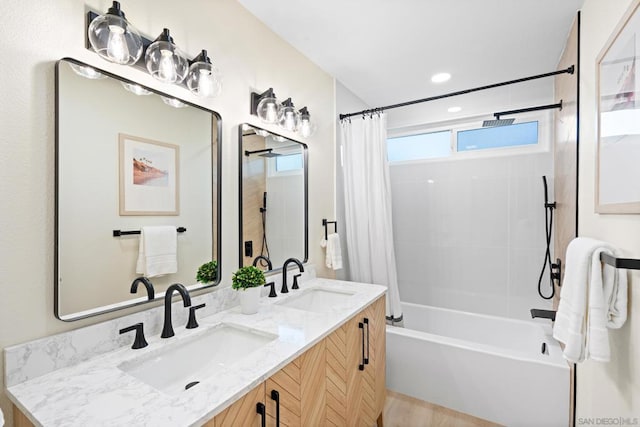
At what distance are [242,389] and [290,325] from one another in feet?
1.54

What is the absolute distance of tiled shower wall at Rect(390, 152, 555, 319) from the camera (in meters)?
2.73

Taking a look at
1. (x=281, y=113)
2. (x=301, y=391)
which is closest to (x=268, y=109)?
(x=281, y=113)

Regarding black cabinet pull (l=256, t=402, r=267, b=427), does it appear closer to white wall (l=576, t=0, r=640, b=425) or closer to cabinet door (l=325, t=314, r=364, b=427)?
cabinet door (l=325, t=314, r=364, b=427)

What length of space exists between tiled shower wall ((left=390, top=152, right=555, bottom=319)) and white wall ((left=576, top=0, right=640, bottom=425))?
118 cm

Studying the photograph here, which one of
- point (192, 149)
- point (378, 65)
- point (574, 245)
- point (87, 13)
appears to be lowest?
point (574, 245)

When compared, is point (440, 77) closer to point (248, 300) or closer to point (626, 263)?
point (626, 263)

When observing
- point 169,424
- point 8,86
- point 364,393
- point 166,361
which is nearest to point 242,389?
point 169,424

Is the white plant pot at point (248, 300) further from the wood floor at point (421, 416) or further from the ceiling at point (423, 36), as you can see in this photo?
the ceiling at point (423, 36)

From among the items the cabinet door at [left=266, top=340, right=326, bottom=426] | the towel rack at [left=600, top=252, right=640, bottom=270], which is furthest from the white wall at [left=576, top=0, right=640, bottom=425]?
the cabinet door at [left=266, top=340, right=326, bottom=426]

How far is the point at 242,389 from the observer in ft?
2.76

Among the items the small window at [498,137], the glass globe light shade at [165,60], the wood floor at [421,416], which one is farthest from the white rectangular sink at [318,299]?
the small window at [498,137]

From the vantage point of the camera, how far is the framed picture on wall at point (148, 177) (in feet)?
3.81

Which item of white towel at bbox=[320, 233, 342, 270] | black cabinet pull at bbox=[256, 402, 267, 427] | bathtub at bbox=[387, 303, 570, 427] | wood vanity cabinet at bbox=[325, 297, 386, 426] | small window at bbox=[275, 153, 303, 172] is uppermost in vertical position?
small window at bbox=[275, 153, 303, 172]

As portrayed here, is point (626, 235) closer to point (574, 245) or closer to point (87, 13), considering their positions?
point (574, 245)
